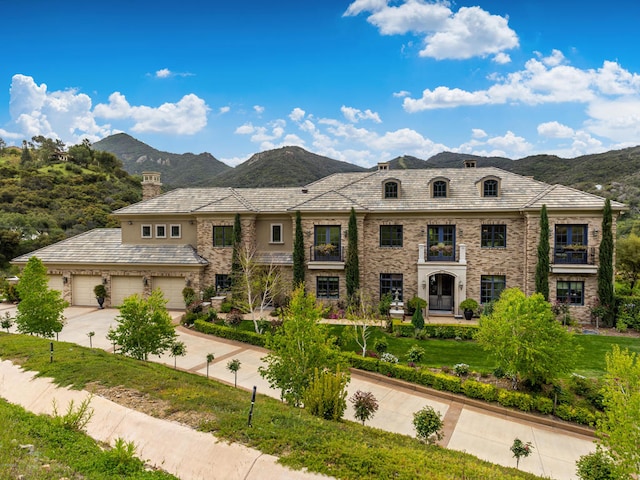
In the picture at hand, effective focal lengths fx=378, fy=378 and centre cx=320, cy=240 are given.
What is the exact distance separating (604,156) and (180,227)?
70.5 metres

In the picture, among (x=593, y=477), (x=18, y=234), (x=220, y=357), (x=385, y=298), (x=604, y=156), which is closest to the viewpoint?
(x=593, y=477)

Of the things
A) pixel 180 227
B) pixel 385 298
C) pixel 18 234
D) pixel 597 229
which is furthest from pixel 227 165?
pixel 597 229

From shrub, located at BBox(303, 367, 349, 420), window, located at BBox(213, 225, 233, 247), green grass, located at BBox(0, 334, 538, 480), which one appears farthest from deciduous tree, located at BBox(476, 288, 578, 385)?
window, located at BBox(213, 225, 233, 247)

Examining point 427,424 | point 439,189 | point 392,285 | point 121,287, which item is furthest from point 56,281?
point 427,424

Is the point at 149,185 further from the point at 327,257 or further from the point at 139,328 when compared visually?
the point at 139,328

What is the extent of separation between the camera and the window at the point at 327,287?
23328 millimetres

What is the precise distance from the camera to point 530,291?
21.3 m

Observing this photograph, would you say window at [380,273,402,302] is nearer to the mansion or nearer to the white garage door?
the mansion

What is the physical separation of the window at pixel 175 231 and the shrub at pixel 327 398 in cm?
1987

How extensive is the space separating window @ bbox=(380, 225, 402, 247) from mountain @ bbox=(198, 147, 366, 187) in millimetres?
30090

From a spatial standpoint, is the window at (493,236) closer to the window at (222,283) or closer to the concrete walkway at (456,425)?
the concrete walkway at (456,425)

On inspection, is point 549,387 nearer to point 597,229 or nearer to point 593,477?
point 593,477

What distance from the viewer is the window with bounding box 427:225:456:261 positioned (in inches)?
877

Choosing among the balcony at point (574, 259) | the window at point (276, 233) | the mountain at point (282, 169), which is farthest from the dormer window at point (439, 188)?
the mountain at point (282, 169)
